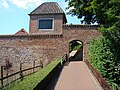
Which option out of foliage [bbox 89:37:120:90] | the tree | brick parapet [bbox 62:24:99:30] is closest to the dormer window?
the tree

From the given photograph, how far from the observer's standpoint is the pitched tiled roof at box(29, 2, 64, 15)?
34.2m

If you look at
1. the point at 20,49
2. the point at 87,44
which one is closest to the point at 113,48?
the point at 87,44

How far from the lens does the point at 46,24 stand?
3375 centimetres

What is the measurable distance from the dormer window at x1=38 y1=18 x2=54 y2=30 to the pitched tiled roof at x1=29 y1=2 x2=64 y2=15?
3.55 ft

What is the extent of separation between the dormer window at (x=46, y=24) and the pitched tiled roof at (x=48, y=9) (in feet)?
3.55

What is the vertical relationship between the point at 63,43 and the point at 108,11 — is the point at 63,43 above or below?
below

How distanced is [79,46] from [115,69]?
84.8ft

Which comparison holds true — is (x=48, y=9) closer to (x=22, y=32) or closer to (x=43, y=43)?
(x=22, y=32)

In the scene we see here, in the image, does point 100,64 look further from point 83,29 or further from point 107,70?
point 83,29

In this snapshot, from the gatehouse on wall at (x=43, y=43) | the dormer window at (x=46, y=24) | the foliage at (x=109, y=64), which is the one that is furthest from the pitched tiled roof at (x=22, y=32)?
the foliage at (x=109, y=64)

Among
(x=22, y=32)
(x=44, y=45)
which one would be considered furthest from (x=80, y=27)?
(x=22, y=32)

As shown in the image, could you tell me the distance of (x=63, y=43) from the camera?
27.5 m

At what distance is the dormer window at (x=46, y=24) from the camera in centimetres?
3384

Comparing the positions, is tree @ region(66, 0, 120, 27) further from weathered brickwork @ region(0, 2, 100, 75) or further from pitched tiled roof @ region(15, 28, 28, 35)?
pitched tiled roof @ region(15, 28, 28, 35)
